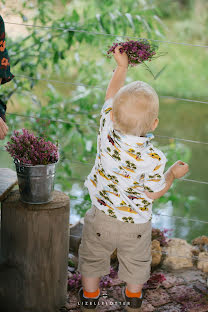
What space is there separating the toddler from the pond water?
452 millimetres

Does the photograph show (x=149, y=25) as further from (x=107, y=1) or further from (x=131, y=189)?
(x=131, y=189)

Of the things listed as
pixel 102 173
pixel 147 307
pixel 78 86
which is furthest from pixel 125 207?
pixel 78 86

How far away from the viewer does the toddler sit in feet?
4.91

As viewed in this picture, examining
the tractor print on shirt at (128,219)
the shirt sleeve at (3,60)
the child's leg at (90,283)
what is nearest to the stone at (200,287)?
the child's leg at (90,283)

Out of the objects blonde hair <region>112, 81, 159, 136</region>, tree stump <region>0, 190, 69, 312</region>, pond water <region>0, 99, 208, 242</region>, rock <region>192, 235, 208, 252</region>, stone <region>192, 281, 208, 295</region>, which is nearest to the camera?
blonde hair <region>112, 81, 159, 136</region>

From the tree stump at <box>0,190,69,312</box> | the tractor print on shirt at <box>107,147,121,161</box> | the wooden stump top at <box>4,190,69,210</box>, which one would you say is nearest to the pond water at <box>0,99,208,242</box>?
the wooden stump top at <box>4,190,69,210</box>

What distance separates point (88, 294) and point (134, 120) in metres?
0.75

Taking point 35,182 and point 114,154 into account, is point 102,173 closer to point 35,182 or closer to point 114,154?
point 114,154

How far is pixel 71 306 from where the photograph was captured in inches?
75.6

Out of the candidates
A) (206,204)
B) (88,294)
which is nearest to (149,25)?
(88,294)

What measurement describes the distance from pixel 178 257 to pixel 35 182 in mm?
993

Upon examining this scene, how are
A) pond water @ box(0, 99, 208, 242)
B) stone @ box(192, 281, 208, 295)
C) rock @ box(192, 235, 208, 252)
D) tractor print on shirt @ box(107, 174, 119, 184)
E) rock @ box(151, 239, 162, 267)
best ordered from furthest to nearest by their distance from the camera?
pond water @ box(0, 99, 208, 242)
rock @ box(192, 235, 208, 252)
rock @ box(151, 239, 162, 267)
stone @ box(192, 281, 208, 295)
tractor print on shirt @ box(107, 174, 119, 184)

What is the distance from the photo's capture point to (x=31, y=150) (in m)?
1.62

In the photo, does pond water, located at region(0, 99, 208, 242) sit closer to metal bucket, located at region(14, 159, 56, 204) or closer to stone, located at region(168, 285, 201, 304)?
metal bucket, located at region(14, 159, 56, 204)
